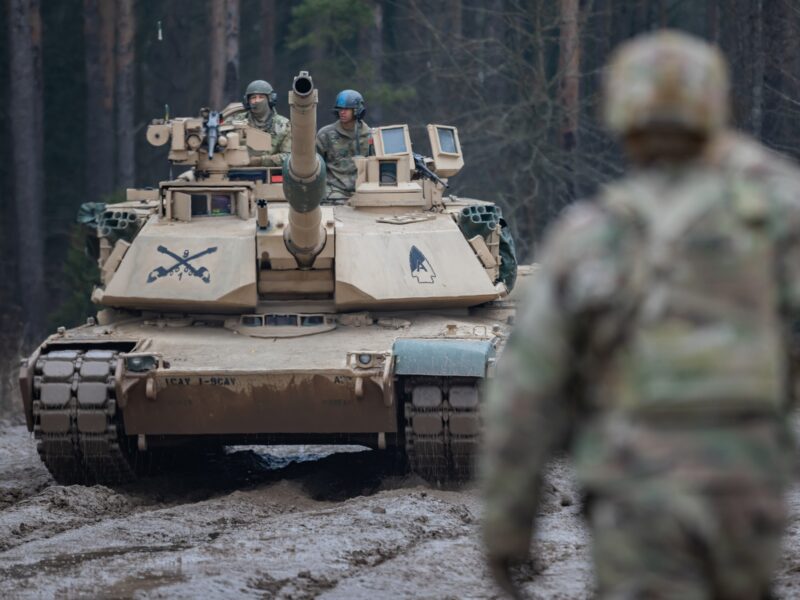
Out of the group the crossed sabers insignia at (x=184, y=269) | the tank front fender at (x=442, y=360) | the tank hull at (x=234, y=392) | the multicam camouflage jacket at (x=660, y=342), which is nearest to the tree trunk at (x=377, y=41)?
the crossed sabers insignia at (x=184, y=269)

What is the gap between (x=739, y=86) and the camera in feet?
73.9

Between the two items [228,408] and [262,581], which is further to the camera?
[228,408]

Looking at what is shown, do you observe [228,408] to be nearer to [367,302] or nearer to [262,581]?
[367,302]

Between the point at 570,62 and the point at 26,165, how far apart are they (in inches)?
332

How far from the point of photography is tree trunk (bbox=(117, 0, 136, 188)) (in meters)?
26.2

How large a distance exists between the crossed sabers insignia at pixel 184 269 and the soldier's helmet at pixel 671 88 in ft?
27.2

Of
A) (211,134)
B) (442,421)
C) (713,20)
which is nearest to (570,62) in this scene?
(713,20)

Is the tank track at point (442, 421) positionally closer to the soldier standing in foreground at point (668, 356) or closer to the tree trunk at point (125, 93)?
the soldier standing in foreground at point (668, 356)

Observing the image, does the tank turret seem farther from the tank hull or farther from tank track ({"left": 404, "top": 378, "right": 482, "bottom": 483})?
tank track ({"left": 404, "top": 378, "right": 482, "bottom": 483})

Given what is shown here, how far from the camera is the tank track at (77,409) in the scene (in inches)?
408

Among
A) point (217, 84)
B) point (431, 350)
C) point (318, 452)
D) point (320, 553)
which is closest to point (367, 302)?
point (431, 350)

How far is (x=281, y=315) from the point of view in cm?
1148

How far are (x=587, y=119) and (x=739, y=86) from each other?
4788 mm

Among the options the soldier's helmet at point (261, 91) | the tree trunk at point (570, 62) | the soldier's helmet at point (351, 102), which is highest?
the tree trunk at point (570, 62)
